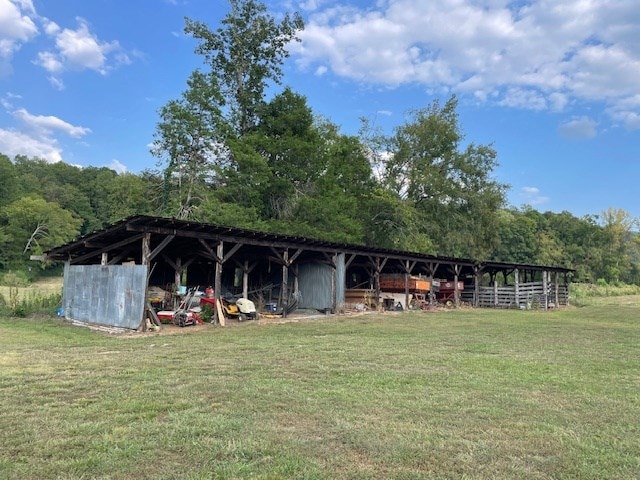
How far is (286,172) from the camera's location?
27.3 metres

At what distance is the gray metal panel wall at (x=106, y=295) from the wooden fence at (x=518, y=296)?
21382mm

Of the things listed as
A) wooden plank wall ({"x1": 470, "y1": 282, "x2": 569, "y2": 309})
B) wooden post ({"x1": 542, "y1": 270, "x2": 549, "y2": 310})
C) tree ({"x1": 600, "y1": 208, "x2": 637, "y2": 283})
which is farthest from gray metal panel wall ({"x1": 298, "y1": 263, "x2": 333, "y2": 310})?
tree ({"x1": 600, "y1": 208, "x2": 637, "y2": 283})

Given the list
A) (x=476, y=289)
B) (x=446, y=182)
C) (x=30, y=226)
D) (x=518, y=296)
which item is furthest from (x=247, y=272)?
(x=30, y=226)

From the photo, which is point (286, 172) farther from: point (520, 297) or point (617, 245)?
point (617, 245)

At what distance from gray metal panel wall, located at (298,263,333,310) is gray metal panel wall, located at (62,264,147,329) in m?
8.41

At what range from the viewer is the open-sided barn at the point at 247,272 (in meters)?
12.7

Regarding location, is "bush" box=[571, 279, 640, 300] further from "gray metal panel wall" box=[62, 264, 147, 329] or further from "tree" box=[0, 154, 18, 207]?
"tree" box=[0, 154, 18, 207]

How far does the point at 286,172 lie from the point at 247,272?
418 inches

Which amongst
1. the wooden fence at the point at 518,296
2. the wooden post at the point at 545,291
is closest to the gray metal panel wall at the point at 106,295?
the wooden fence at the point at 518,296

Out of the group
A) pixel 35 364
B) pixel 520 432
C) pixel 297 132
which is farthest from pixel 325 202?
pixel 520 432

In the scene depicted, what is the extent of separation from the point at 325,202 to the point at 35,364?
69.1 ft

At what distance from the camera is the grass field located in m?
3.39

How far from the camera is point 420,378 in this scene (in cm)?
645

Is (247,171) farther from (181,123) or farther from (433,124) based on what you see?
(433,124)
